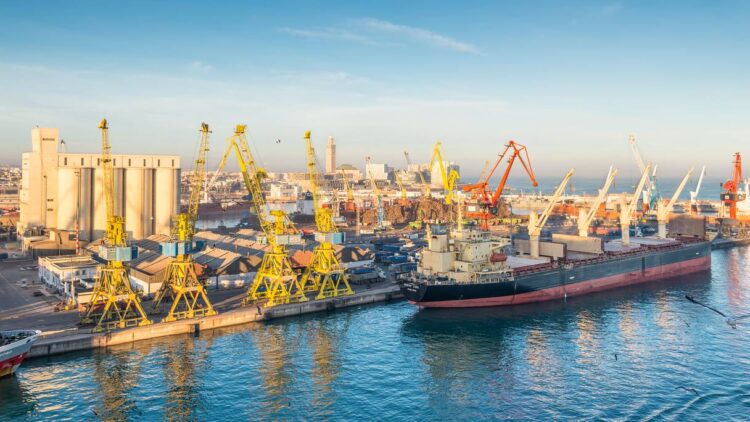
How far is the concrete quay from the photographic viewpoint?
3370 cm

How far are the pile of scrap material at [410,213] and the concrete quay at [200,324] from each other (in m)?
73.0

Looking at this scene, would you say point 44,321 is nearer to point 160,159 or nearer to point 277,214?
point 277,214

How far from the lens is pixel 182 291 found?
4050 cm

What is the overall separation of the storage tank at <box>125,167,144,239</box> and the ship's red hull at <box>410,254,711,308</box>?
1944 inches

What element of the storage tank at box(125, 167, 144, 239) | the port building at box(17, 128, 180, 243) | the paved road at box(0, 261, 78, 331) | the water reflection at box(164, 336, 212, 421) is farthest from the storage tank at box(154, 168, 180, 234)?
the water reflection at box(164, 336, 212, 421)

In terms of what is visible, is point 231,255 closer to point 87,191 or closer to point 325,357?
point 325,357

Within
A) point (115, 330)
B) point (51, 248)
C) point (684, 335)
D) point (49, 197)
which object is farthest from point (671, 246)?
point (49, 197)

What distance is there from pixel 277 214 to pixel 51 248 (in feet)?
135

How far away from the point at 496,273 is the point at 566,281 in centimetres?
950

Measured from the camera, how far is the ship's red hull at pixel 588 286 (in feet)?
154

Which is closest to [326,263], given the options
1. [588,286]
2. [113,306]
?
[113,306]

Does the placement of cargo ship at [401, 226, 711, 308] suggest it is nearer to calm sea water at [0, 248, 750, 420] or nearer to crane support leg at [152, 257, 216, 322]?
calm sea water at [0, 248, 750, 420]

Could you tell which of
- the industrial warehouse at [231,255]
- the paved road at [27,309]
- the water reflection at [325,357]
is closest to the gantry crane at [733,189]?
the industrial warehouse at [231,255]

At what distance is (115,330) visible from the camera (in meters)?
36.3
